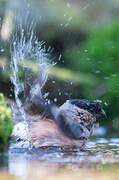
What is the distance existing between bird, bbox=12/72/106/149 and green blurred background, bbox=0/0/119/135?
4421 mm

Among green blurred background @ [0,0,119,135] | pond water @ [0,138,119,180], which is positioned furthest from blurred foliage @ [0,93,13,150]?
green blurred background @ [0,0,119,135]

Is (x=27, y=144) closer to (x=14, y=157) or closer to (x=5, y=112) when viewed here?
(x=14, y=157)

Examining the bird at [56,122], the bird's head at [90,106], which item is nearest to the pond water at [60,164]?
the bird at [56,122]

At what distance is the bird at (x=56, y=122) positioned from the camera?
465 cm

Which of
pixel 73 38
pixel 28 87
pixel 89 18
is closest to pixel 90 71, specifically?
pixel 73 38

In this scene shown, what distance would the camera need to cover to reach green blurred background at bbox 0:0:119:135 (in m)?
10.1

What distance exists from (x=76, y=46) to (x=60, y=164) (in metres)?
9.39

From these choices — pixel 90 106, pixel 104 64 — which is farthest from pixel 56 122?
pixel 104 64

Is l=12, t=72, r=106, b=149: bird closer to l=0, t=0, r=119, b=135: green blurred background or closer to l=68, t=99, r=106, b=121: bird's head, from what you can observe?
l=68, t=99, r=106, b=121: bird's head

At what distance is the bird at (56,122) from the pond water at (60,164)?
0.14 meters

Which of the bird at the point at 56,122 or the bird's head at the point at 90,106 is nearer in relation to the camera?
the bird at the point at 56,122

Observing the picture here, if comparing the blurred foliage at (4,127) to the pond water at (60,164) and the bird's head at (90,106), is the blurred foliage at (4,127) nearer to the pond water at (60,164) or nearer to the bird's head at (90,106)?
the pond water at (60,164)

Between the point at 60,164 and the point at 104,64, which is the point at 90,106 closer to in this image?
the point at 60,164

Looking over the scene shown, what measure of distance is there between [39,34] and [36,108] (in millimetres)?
7663
